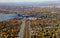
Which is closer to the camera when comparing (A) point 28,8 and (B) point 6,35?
(B) point 6,35

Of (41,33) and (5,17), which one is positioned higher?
(5,17)

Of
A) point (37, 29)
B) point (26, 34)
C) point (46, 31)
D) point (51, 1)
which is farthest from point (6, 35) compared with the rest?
point (51, 1)

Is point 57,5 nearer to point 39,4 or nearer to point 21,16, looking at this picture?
point 39,4

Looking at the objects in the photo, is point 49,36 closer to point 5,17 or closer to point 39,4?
point 39,4

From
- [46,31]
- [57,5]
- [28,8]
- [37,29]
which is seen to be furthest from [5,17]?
[57,5]

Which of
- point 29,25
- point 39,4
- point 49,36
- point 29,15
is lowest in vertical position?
point 49,36

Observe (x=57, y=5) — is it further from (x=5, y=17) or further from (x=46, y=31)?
(x=5, y=17)

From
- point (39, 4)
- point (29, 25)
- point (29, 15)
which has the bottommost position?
point (29, 25)

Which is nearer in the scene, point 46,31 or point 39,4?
point 46,31

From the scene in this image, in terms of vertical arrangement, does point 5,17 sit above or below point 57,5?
below
